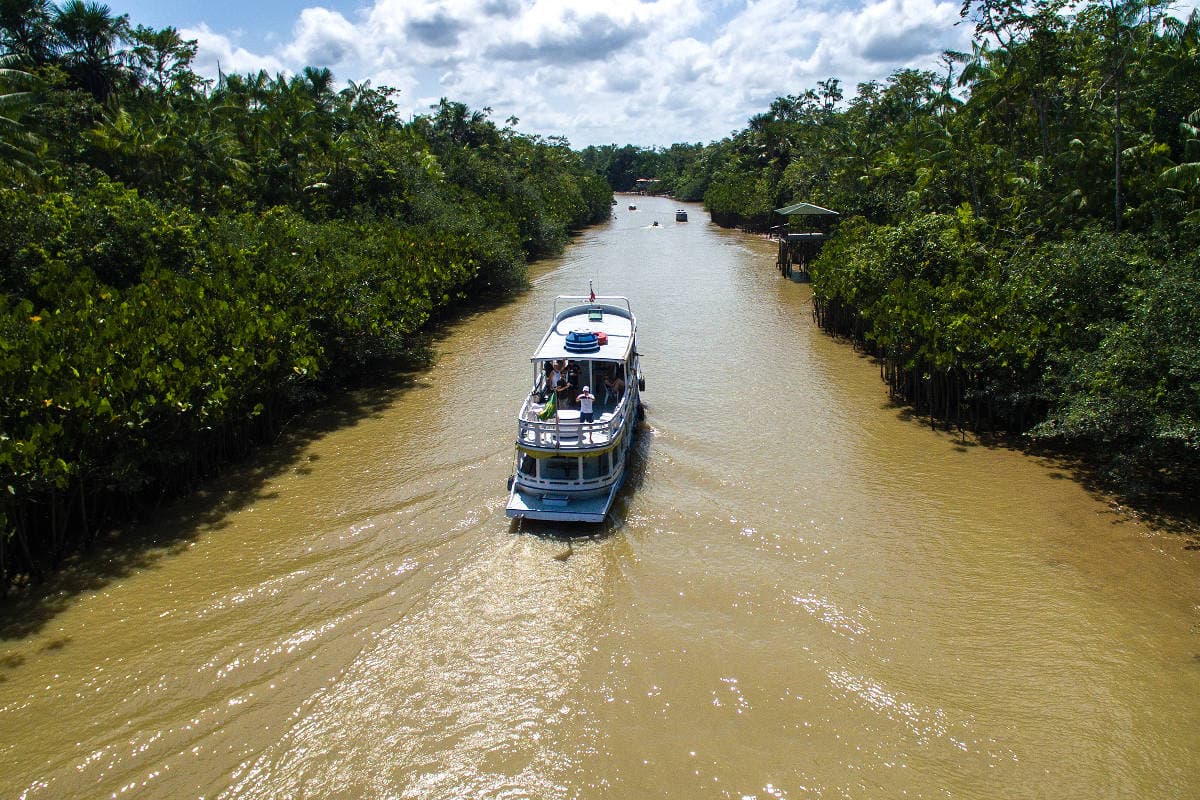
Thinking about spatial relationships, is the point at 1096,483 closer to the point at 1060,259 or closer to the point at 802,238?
the point at 1060,259

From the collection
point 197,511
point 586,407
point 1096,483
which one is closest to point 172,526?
point 197,511

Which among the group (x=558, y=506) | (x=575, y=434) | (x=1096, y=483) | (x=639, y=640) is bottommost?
(x=639, y=640)

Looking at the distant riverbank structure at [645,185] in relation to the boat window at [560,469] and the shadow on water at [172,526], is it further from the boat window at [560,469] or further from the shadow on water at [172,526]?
the boat window at [560,469]

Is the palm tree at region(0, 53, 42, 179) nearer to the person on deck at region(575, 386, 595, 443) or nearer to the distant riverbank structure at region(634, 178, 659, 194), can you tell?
the person on deck at region(575, 386, 595, 443)

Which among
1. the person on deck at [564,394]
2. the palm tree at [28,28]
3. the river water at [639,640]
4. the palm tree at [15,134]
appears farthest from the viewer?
the palm tree at [28,28]

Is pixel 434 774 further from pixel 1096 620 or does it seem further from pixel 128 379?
pixel 1096 620

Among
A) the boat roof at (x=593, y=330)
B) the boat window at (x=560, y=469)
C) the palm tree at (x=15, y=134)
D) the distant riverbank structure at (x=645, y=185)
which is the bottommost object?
the boat window at (x=560, y=469)

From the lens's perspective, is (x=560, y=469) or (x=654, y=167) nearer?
(x=560, y=469)

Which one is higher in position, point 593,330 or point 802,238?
point 802,238

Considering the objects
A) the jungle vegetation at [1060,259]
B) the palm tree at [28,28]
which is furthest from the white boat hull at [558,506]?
the palm tree at [28,28]
